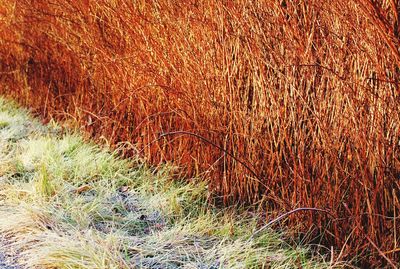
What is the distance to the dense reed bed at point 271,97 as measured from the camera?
1720 millimetres

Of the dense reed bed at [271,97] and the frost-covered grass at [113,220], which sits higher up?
the dense reed bed at [271,97]

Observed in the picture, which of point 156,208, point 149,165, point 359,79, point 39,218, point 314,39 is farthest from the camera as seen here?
point 149,165

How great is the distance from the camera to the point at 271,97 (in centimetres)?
203

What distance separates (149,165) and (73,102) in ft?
3.50

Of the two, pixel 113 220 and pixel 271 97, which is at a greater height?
pixel 271 97

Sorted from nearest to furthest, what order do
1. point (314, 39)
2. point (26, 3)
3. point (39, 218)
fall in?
point (314, 39) → point (39, 218) → point (26, 3)

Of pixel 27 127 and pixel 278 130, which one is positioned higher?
pixel 278 130

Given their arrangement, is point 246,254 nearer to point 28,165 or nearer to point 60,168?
point 60,168

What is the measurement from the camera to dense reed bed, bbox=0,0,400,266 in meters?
1.72

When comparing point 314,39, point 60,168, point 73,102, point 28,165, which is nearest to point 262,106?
point 314,39

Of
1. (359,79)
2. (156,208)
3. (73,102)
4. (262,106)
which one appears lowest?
(156,208)

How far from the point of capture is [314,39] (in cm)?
189

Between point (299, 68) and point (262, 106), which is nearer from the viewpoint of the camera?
point (299, 68)

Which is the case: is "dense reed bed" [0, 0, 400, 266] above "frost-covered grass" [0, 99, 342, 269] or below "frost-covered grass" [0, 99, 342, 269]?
above
